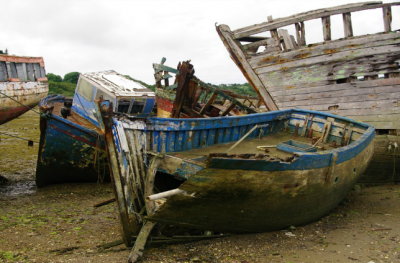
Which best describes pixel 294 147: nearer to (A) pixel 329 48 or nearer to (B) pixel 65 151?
(A) pixel 329 48

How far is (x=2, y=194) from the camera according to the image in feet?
27.8

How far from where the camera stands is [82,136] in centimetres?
887

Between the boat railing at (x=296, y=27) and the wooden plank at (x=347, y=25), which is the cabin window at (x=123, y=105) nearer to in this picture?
the boat railing at (x=296, y=27)

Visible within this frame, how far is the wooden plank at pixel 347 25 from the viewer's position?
29.9 feet

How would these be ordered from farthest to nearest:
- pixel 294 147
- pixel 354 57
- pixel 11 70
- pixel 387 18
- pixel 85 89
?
pixel 11 70 < pixel 85 89 < pixel 354 57 < pixel 387 18 < pixel 294 147

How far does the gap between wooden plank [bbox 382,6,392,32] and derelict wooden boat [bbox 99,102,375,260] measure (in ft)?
12.0

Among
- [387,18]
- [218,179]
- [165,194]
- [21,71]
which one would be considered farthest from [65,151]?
[387,18]

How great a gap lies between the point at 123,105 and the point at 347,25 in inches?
253

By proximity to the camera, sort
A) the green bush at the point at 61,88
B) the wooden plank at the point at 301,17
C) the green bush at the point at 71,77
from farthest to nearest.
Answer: the green bush at the point at 71,77, the green bush at the point at 61,88, the wooden plank at the point at 301,17

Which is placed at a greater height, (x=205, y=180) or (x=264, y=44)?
(x=264, y=44)

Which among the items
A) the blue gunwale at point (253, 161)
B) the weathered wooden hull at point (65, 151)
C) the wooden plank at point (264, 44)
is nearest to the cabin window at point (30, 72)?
the weathered wooden hull at point (65, 151)

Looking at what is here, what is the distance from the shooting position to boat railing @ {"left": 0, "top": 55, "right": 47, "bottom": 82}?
1364 cm

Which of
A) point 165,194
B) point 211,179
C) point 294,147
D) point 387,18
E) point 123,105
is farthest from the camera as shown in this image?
point 123,105

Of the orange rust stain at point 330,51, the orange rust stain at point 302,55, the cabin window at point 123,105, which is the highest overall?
the orange rust stain at point 330,51
